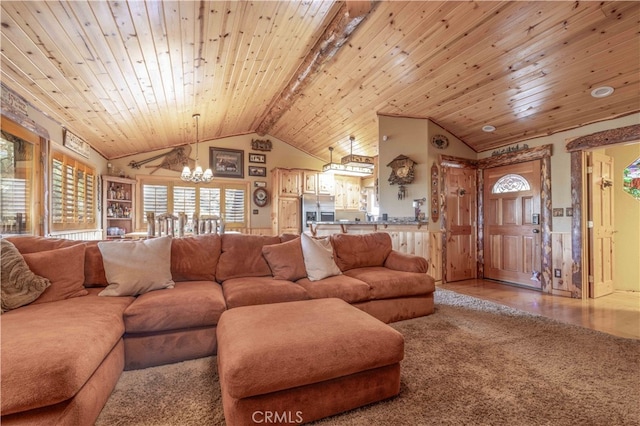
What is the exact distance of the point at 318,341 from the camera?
1456mm

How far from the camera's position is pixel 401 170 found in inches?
185

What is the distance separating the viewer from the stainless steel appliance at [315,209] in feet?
22.6

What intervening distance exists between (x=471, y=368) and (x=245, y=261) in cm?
203

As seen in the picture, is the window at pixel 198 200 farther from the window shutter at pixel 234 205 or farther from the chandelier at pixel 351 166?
the chandelier at pixel 351 166

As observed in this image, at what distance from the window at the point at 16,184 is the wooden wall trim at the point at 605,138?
21.2 feet

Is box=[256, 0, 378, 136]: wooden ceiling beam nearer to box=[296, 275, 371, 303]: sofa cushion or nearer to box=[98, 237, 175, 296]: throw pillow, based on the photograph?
box=[296, 275, 371, 303]: sofa cushion

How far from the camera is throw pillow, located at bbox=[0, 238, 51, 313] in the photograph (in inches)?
71.1

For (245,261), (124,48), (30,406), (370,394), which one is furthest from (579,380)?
(124,48)

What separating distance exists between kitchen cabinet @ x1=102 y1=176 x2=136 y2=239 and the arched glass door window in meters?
6.69

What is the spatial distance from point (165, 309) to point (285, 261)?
1.11 m

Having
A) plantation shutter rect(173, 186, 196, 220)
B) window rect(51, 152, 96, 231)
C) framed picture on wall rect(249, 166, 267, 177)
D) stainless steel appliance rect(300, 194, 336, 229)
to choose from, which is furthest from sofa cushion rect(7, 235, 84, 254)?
framed picture on wall rect(249, 166, 267, 177)

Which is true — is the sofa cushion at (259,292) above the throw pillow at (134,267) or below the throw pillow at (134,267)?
below

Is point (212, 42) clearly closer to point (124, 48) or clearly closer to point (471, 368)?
point (124, 48)

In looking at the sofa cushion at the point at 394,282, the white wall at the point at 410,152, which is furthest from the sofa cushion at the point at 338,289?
the white wall at the point at 410,152
